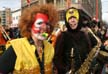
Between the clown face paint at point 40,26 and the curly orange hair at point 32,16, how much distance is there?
4cm

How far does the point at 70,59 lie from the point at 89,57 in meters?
0.29

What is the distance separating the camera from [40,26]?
473 centimetres

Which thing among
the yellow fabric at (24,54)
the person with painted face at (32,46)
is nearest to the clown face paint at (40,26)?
the person with painted face at (32,46)

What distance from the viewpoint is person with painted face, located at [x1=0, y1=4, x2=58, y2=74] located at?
442 cm

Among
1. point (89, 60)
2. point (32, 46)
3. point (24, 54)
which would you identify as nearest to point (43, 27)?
point (32, 46)

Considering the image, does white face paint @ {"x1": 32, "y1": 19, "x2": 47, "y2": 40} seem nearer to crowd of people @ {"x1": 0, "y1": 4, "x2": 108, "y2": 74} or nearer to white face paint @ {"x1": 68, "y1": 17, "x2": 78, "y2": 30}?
crowd of people @ {"x1": 0, "y1": 4, "x2": 108, "y2": 74}

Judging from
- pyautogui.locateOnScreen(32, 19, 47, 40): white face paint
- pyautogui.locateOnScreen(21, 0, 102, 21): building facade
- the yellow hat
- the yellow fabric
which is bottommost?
pyautogui.locateOnScreen(21, 0, 102, 21): building facade

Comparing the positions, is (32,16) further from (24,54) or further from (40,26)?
(24,54)

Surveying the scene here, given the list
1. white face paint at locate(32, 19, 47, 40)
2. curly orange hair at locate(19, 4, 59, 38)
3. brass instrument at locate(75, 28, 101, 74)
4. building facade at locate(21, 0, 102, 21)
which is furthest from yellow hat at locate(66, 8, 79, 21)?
white face paint at locate(32, 19, 47, 40)

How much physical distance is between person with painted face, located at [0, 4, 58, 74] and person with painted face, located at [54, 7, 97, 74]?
104 cm

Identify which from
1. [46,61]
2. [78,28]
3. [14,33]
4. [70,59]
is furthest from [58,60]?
[14,33]

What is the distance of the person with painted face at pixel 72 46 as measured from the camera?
5.89m

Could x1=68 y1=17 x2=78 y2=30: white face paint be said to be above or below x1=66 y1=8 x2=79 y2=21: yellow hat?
below

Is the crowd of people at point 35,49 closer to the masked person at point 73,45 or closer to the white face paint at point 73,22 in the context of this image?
the masked person at point 73,45
